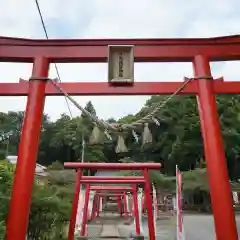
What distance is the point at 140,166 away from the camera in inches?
351

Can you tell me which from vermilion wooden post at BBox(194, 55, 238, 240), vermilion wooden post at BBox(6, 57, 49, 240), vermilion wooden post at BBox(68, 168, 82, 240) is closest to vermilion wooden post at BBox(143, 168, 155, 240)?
vermilion wooden post at BBox(68, 168, 82, 240)

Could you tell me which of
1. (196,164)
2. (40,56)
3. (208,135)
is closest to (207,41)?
(208,135)

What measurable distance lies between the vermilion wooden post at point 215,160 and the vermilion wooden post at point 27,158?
2275mm

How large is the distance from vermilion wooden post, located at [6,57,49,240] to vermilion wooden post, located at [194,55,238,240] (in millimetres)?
2275

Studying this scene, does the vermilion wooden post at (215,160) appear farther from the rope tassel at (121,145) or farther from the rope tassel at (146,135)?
the rope tassel at (121,145)

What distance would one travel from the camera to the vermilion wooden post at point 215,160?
4.00 metres

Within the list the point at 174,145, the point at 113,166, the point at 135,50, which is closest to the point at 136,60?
the point at 135,50

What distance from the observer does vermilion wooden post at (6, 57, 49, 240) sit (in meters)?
3.97

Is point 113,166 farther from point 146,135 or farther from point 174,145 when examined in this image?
point 174,145

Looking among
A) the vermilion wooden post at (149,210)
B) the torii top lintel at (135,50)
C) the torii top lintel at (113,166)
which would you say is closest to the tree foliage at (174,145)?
the vermilion wooden post at (149,210)

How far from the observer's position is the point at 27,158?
13.9 feet

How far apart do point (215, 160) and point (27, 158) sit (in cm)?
246

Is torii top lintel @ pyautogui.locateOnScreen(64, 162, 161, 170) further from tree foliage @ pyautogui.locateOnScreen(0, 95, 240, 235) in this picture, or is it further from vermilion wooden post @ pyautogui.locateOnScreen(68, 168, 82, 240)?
tree foliage @ pyautogui.locateOnScreen(0, 95, 240, 235)

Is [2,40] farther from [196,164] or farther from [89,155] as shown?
[89,155]
